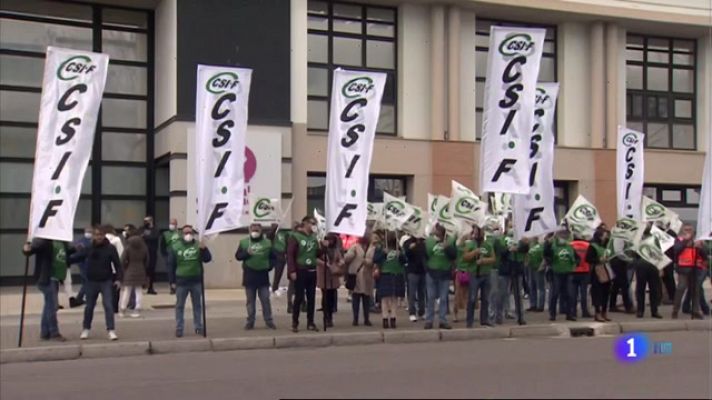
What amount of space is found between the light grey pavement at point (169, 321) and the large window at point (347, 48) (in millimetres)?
7028

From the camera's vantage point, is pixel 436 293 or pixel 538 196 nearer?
pixel 436 293

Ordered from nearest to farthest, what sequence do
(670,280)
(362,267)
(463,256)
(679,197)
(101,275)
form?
1. (101,275)
2. (463,256)
3. (362,267)
4. (670,280)
5. (679,197)

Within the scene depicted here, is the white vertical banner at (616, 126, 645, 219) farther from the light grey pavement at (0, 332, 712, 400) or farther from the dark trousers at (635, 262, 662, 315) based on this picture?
the light grey pavement at (0, 332, 712, 400)

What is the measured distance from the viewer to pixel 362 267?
14758 millimetres

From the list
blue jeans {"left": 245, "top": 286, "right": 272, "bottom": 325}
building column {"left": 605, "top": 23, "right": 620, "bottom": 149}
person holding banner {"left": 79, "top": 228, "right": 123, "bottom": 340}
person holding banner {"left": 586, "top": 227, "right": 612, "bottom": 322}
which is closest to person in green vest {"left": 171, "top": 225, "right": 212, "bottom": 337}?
blue jeans {"left": 245, "top": 286, "right": 272, "bottom": 325}

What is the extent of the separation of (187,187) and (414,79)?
25.3 feet

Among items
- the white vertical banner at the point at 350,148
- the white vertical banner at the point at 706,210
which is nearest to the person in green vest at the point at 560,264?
the white vertical banner at the point at 706,210

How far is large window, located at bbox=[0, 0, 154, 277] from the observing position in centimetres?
2227

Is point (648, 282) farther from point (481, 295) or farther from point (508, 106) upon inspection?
point (508, 106)

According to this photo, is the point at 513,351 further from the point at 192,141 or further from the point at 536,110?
the point at 192,141

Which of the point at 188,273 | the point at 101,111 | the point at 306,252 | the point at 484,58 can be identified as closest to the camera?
the point at 188,273

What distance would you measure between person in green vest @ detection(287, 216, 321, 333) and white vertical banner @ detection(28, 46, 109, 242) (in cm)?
366

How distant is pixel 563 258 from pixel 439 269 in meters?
2.99

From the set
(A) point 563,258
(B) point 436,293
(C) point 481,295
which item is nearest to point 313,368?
(B) point 436,293
